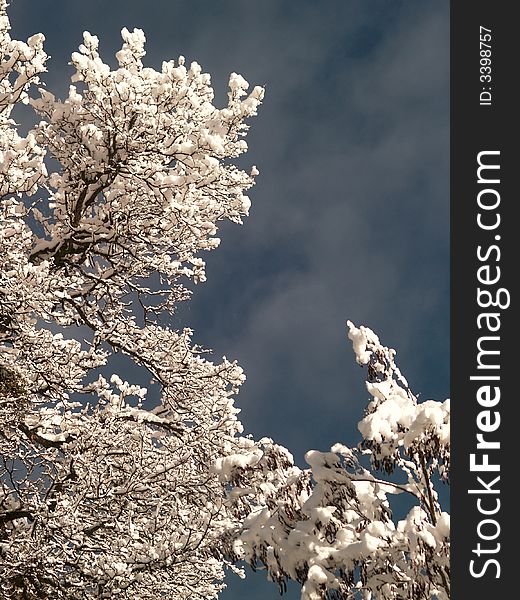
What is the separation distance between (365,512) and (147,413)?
516cm

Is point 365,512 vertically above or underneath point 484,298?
underneath

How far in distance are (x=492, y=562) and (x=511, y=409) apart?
4.71 feet

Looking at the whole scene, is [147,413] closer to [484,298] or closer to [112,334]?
[112,334]

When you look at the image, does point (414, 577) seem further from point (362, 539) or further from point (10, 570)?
point (10, 570)

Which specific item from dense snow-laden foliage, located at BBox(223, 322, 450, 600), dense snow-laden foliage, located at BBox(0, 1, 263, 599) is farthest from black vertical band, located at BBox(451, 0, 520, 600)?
dense snow-laden foliage, located at BBox(0, 1, 263, 599)

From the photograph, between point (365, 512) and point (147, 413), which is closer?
point (365, 512)

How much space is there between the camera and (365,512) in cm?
783

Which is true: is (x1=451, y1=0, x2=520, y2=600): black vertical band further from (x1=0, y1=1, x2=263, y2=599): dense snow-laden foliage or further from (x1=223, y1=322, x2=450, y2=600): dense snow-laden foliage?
(x1=0, y1=1, x2=263, y2=599): dense snow-laden foliage

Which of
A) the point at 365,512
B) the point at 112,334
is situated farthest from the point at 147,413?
the point at 365,512

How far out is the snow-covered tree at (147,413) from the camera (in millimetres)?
7750

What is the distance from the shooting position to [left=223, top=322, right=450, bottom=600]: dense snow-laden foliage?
7.33 metres

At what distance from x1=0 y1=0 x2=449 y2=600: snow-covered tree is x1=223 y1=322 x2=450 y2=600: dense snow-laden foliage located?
2 cm

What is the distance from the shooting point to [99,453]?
993 centimetres

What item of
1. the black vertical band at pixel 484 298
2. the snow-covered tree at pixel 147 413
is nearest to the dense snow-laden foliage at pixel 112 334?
the snow-covered tree at pixel 147 413
